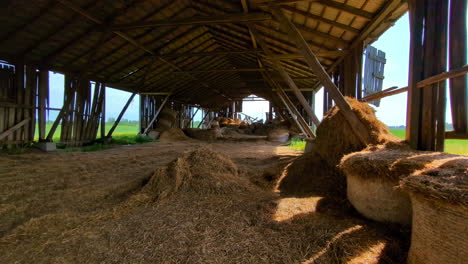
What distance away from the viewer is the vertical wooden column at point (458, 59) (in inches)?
104

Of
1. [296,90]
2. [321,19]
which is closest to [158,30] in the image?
[296,90]

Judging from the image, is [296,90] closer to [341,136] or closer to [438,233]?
[341,136]

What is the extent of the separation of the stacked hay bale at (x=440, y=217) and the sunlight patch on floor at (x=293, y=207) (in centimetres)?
123

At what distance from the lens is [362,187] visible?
2510 mm

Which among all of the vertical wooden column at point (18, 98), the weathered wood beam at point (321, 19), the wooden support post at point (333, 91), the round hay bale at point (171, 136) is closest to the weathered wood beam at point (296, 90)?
the weathered wood beam at point (321, 19)

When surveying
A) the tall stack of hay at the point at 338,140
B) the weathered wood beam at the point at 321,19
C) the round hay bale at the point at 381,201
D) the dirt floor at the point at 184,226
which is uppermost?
the weathered wood beam at the point at 321,19

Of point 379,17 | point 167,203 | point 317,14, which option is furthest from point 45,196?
point 379,17

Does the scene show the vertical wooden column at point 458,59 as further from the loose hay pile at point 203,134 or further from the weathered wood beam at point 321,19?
the loose hay pile at point 203,134

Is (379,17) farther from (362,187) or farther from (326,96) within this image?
(326,96)

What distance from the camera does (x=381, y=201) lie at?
228 cm

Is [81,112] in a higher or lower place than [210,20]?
lower

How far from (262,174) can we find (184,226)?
272 cm

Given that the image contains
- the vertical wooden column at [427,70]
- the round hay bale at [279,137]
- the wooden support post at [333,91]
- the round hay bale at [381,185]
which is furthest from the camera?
the round hay bale at [279,137]

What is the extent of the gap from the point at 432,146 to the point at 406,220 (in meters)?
1.52
